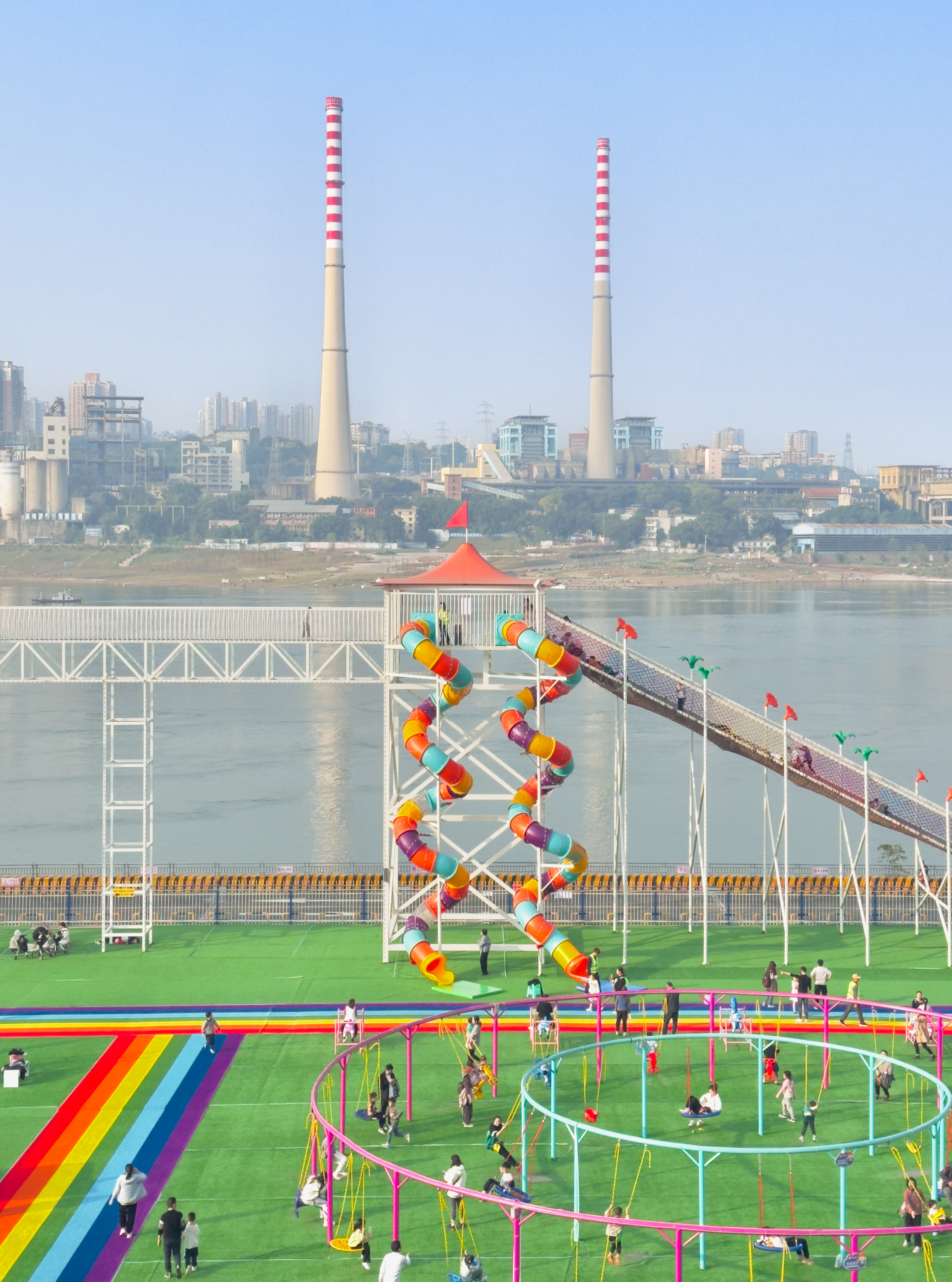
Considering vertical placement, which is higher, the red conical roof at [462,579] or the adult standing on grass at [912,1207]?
the red conical roof at [462,579]

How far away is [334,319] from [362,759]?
4498 inches

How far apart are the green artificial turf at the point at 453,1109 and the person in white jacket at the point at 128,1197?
11.8 inches

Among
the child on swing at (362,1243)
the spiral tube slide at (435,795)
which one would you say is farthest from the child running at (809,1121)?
the spiral tube slide at (435,795)

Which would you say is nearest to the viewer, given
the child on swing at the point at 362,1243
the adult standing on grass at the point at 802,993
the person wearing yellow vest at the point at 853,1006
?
the child on swing at the point at 362,1243

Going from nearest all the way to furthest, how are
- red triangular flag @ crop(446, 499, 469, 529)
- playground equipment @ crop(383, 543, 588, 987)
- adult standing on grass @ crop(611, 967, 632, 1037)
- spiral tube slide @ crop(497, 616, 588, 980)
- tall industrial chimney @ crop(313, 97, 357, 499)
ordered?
adult standing on grass @ crop(611, 967, 632, 1037) → spiral tube slide @ crop(497, 616, 588, 980) → playground equipment @ crop(383, 543, 588, 987) → red triangular flag @ crop(446, 499, 469, 529) → tall industrial chimney @ crop(313, 97, 357, 499)

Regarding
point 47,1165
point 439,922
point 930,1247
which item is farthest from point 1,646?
point 930,1247

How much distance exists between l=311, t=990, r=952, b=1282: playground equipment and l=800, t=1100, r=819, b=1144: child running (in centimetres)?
29

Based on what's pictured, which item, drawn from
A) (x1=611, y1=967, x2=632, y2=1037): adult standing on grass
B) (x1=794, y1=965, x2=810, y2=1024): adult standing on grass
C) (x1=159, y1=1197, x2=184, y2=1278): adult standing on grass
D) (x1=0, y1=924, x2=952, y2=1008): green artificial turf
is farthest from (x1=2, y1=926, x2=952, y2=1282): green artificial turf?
(x1=794, y1=965, x2=810, y2=1024): adult standing on grass

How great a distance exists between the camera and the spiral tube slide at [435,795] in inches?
1233

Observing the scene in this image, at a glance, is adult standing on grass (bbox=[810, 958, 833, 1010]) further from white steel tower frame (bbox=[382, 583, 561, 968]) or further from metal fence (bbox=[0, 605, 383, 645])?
metal fence (bbox=[0, 605, 383, 645])

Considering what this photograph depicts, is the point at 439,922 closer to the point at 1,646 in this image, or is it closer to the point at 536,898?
the point at 536,898

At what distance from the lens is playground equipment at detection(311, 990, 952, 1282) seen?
16562 mm

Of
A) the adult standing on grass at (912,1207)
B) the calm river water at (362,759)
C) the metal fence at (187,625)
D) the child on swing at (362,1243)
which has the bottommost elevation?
the calm river water at (362,759)

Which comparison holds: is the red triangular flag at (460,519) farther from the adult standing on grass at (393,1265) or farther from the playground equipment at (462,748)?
the adult standing on grass at (393,1265)
